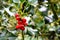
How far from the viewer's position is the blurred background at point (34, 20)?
1053 millimetres

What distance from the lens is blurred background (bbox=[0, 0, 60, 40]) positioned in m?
1.05

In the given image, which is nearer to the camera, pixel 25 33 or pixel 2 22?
pixel 25 33

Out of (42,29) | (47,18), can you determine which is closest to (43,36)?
(42,29)

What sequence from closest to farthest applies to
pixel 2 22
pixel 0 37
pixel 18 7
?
pixel 18 7 → pixel 0 37 → pixel 2 22

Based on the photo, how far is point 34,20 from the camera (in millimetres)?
1166

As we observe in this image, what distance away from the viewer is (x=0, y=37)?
1.09 meters

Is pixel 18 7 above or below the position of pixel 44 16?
above

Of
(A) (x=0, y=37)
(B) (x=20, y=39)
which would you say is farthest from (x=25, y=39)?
(A) (x=0, y=37)

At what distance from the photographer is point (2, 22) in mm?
1191

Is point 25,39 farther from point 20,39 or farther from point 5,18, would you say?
point 5,18

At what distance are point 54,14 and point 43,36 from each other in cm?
19

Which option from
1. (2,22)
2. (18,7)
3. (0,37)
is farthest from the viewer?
(2,22)

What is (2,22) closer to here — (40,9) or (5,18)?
(5,18)

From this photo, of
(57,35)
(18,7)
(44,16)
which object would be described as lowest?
(57,35)
